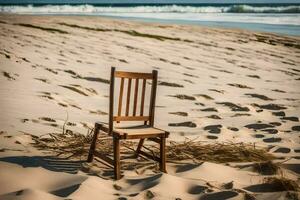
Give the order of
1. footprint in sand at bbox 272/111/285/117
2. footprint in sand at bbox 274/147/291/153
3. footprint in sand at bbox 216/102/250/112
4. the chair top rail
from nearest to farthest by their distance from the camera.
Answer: the chair top rail < footprint in sand at bbox 274/147/291/153 < footprint in sand at bbox 272/111/285/117 < footprint in sand at bbox 216/102/250/112

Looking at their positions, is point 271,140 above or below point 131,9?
below

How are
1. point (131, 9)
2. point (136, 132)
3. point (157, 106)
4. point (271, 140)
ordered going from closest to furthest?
point (136, 132)
point (271, 140)
point (157, 106)
point (131, 9)

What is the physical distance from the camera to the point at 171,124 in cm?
609

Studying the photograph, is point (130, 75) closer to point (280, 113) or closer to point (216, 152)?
point (216, 152)

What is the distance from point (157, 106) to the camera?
701 centimetres

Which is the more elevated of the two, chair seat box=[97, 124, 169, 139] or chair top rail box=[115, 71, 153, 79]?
chair top rail box=[115, 71, 153, 79]

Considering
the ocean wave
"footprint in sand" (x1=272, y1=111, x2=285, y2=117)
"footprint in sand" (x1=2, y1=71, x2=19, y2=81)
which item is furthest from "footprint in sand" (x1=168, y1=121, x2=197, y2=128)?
the ocean wave

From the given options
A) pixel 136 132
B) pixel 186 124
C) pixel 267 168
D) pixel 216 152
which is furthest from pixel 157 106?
pixel 136 132

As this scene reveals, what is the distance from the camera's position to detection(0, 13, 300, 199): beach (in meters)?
3.71

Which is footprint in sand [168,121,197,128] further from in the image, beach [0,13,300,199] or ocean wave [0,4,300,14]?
ocean wave [0,4,300,14]

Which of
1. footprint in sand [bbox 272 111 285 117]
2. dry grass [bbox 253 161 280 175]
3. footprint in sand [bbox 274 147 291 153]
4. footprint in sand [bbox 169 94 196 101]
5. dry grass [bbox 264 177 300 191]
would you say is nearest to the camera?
dry grass [bbox 264 177 300 191]

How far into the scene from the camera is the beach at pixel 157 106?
3.71 m

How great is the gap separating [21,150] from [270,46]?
12.6 m

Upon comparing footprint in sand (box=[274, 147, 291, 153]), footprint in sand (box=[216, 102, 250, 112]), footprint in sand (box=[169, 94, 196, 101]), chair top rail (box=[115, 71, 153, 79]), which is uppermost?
chair top rail (box=[115, 71, 153, 79])
